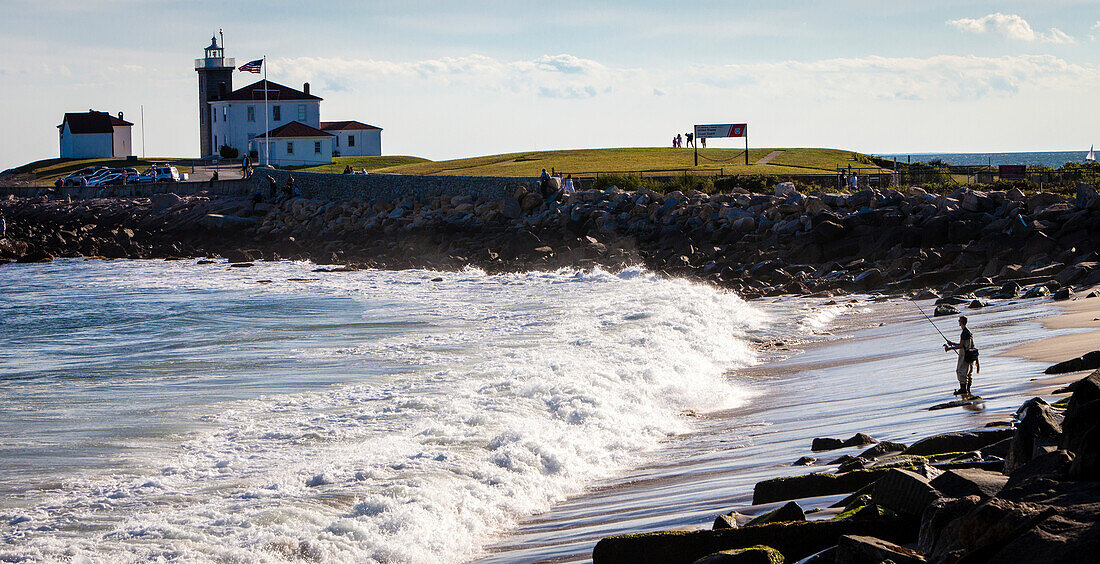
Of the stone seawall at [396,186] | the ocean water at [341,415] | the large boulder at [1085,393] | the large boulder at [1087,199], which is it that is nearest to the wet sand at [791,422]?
the ocean water at [341,415]

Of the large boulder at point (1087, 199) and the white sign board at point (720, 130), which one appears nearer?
the large boulder at point (1087, 199)

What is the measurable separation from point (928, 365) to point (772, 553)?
9.01 m

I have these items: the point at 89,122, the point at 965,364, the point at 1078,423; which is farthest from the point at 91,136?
the point at 1078,423

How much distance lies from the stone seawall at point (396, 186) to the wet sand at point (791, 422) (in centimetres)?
2862

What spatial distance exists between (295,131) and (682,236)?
151 ft

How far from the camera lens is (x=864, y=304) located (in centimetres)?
2389

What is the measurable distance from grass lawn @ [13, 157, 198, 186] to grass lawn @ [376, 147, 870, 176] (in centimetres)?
2744

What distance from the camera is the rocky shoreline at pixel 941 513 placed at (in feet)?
14.9

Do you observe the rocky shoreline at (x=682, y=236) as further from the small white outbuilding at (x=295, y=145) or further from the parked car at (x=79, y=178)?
the small white outbuilding at (x=295, y=145)

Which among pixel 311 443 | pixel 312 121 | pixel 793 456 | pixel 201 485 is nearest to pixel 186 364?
pixel 311 443

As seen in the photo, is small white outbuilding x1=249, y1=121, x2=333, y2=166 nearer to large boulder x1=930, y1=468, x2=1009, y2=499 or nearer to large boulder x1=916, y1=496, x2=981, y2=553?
large boulder x1=930, y1=468, x2=1009, y2=499

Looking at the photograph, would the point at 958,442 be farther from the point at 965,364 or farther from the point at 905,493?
the point at 965,364

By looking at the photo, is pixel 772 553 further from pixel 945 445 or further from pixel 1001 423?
pixel 1001 423

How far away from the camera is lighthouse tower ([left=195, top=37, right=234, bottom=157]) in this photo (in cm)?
8294
